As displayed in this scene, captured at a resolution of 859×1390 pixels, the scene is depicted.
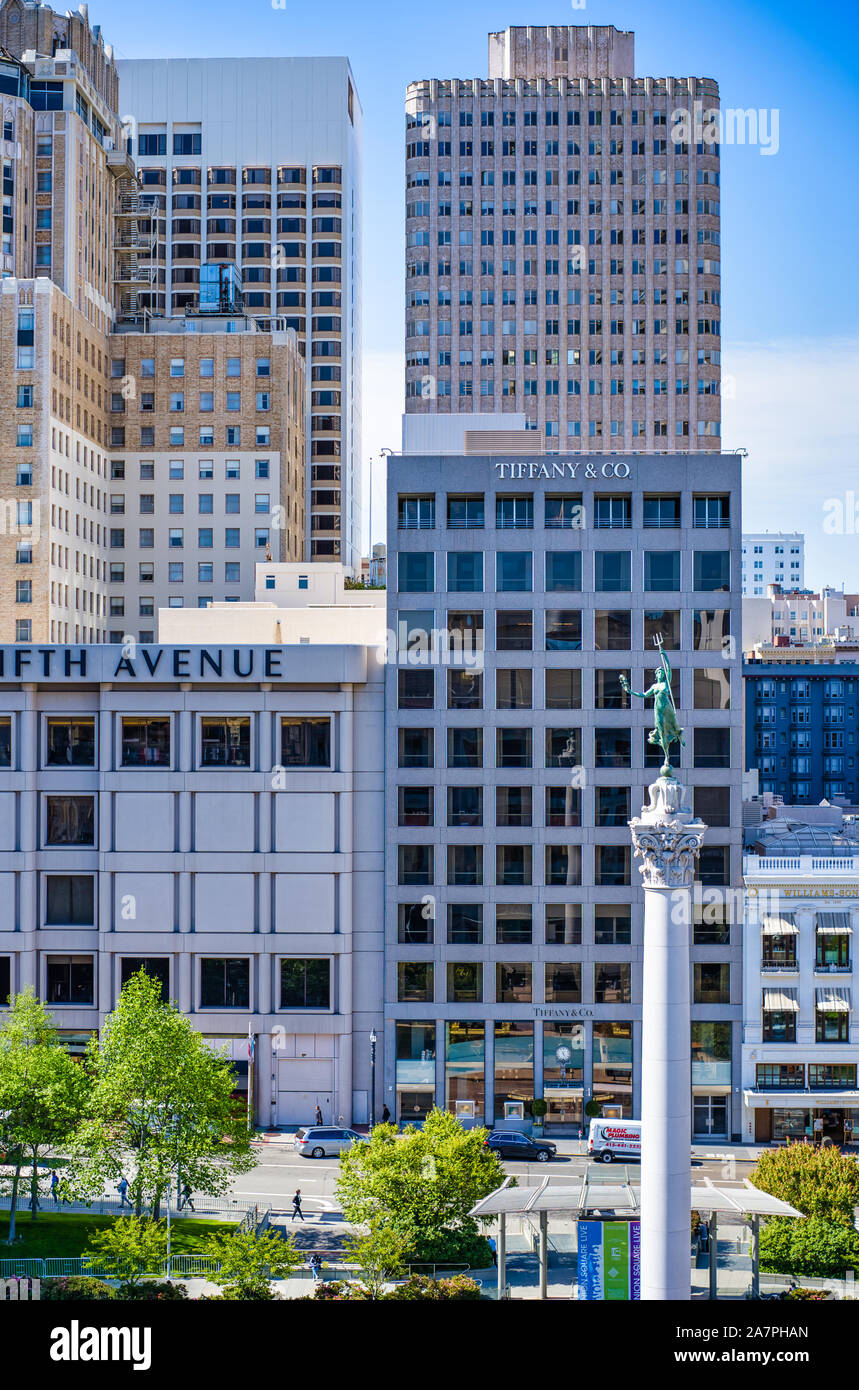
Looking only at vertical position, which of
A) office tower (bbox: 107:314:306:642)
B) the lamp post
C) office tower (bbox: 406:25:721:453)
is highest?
office tower (bbox: 406:25:721:453)

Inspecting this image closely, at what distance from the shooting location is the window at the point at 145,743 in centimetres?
6612

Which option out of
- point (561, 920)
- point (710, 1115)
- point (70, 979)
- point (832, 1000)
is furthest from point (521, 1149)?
point (70, 979)

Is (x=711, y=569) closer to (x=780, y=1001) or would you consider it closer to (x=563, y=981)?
(x=780, y=1001)

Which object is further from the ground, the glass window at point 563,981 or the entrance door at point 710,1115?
the glass window at point 563,981

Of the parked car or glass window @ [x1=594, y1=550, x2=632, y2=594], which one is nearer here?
the parked car

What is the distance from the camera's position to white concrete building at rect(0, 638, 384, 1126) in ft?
213

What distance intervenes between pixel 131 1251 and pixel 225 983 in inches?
1099

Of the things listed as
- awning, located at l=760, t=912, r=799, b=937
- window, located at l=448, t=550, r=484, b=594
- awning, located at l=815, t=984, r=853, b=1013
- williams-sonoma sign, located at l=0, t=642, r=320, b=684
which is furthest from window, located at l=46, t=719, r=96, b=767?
awning, located at l=815, t=984, r=853, b=1013

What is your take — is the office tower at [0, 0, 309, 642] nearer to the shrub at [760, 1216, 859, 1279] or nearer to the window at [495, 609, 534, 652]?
the window at [495, 609, 534, 652]

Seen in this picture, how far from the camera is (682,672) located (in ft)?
216

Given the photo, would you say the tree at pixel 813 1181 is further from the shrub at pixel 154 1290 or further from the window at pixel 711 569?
the window at pixel 711 569

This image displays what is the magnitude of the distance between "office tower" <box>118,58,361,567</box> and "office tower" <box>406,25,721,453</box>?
14.1 metres

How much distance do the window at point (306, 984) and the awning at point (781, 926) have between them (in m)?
20.4

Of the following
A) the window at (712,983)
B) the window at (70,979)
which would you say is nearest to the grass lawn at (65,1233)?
the window at (70,979)
